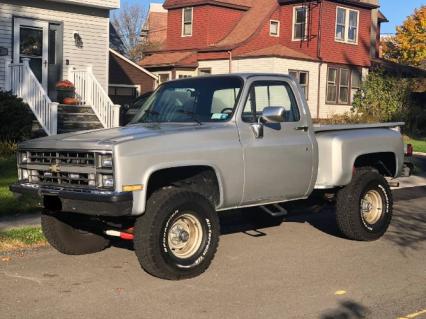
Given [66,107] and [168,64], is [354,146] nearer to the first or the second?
[66,107]

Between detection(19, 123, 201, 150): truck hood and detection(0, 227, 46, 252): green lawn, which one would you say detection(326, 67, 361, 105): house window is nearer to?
detection(0, 227, 46, 252): green lawn

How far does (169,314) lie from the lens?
5031 millimetres

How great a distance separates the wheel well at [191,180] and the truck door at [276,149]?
36 cm

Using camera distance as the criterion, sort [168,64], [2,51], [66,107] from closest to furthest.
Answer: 1. [2,51]
2. [66,107]
3. [168,64]

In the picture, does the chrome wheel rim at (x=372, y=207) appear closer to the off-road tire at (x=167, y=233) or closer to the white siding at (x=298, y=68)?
the off-road tire at (x=167, y=233)

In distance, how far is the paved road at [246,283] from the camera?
515cm

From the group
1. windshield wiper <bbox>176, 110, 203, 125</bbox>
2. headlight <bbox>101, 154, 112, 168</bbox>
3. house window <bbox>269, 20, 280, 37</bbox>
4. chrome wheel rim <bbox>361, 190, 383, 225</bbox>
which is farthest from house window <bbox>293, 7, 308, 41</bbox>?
headlight <bbox>101, 154, 112, 168</bbox>

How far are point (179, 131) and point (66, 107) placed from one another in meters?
11.1

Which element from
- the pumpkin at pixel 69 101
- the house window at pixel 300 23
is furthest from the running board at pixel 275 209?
the house window at pixel 300 23

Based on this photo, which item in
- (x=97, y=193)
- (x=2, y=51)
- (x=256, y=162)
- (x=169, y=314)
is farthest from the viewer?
(x=2, y=51)

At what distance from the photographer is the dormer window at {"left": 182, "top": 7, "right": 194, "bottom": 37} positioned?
3312cm

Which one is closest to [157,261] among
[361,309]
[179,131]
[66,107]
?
[179,131]

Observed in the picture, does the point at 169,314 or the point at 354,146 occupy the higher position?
the point at 354,146

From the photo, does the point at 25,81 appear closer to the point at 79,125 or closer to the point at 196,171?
the point at 79,125
